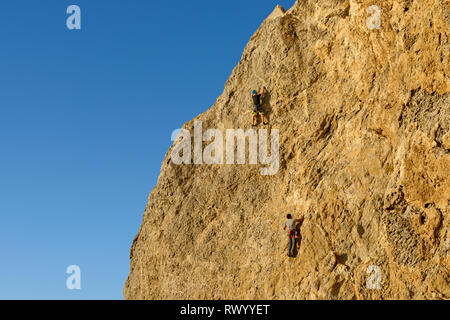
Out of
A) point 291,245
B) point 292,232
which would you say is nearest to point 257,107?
point 292,232

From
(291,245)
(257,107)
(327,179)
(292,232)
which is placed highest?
(257,107)

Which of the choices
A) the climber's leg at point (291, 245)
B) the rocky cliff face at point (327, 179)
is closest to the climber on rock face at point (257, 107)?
the rocky cliff face at point (327, 179)

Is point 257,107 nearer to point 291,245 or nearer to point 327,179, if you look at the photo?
point 327,179

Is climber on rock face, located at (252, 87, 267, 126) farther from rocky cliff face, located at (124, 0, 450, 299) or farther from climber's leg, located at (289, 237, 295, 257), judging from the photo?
climber's leg, located at (289, 237, 295, 257)

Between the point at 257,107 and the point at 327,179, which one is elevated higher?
the point at 257,107

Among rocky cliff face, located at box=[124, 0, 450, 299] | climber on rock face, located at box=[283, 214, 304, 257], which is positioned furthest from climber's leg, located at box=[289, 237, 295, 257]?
rocky cliff face, located at box=[124, 0, 450, 299]

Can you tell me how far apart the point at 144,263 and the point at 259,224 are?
20.1 feet

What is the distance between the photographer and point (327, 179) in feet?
65.7

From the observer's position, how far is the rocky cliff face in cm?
1717

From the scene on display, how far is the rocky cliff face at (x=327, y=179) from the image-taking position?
17172mm

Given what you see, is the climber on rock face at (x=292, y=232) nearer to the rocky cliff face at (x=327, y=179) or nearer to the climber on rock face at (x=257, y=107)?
the rocky cliff face at (x=327, y=179)
